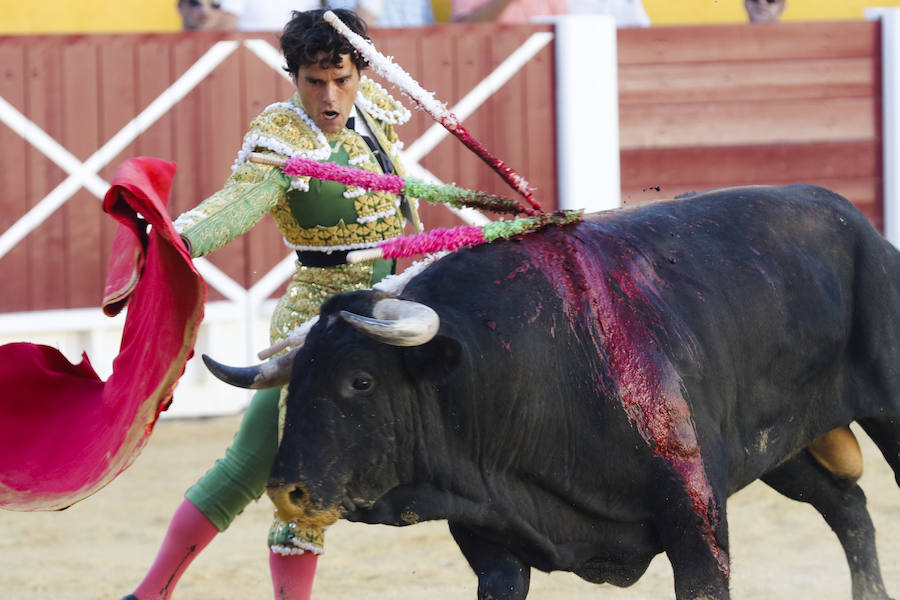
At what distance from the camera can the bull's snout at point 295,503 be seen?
2.31 metres

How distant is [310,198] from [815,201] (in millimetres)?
1083

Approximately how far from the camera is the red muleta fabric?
8.04ft

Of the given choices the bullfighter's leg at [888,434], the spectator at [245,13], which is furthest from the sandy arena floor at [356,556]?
the spectator at [245,13]

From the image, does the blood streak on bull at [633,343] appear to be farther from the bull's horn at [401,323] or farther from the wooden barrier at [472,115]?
the wooden barrier at [472,115]

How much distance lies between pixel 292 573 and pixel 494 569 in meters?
0.53

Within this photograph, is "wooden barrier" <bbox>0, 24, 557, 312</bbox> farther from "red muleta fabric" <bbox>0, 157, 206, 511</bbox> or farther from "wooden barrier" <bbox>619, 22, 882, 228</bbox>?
"red muleta fabric" <bbox>0, 157, 206, 511</bbox>

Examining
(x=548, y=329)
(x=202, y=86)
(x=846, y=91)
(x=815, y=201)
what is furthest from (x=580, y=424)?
(x=846, y=91)

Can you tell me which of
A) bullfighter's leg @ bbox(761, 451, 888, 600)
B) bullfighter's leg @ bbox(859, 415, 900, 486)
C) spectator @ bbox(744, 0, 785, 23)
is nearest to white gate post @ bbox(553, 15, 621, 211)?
spectator @ bbox(744, 0, 785, 23)

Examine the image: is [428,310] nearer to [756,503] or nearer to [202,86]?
[756,503]

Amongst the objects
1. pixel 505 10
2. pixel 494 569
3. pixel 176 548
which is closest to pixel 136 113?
pixel 505 10

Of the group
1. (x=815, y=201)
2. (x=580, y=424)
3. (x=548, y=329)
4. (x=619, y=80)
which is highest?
(x=619, y=80)

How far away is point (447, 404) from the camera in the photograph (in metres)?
2.46

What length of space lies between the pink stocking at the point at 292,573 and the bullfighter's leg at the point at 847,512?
113 centimetres

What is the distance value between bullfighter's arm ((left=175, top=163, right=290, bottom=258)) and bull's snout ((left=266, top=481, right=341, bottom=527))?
478 mm
